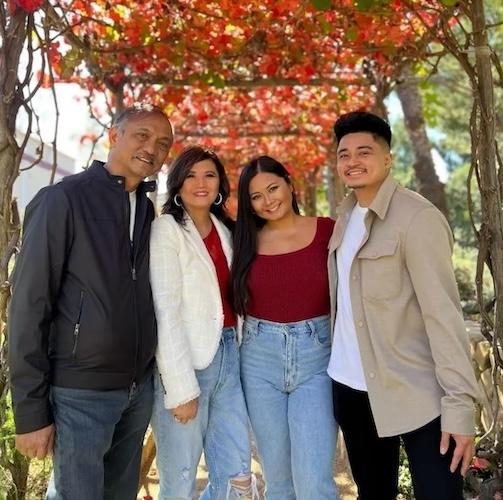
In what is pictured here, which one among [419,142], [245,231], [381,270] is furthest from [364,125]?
[419,142]

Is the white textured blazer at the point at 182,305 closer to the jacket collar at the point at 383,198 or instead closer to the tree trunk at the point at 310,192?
the jacket collar at the point at 383,198

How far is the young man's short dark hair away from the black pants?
38.8 inches

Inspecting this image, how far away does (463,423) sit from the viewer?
1934 millimetres

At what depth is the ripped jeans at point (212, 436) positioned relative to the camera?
235 cm

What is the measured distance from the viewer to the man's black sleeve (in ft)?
6.37

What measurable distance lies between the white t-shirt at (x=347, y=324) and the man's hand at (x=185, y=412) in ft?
1.81

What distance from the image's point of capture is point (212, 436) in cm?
246

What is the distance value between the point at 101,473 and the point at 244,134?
23.0 feet

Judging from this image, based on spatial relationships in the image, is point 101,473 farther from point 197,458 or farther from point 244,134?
point 244,134

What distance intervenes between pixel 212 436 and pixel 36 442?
744 millimetres

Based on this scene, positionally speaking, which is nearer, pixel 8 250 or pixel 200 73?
pixel 8 250

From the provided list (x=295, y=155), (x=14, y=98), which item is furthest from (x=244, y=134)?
(x=14, y=98)

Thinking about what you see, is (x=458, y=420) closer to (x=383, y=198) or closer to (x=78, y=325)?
(x=383, y=198)

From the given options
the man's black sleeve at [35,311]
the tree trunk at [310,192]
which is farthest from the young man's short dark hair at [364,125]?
the tree trunk at [310,192]
